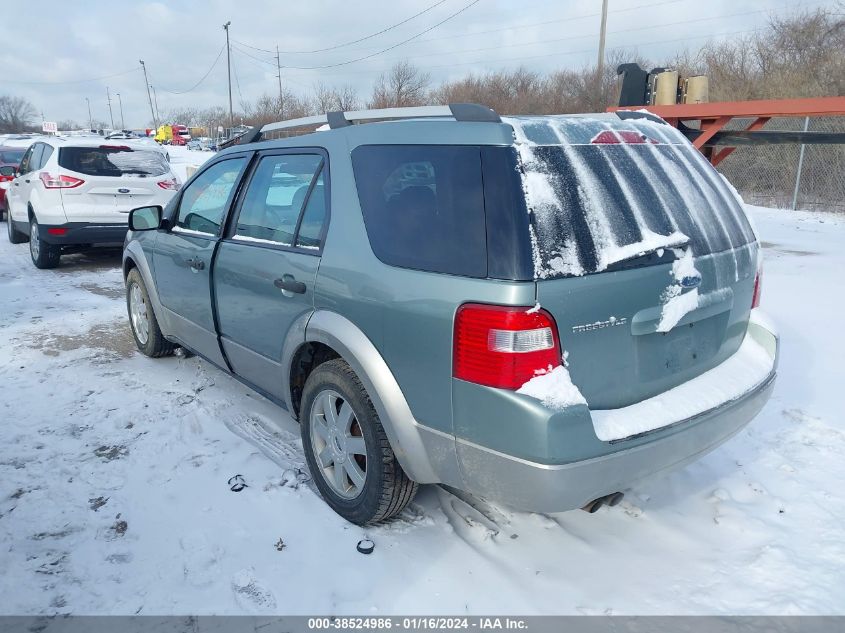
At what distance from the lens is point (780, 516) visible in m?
2.88

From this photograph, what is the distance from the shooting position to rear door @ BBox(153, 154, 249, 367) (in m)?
3.78

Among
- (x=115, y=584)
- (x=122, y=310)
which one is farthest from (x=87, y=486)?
(x=122, y=310)

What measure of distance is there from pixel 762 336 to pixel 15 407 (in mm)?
4580

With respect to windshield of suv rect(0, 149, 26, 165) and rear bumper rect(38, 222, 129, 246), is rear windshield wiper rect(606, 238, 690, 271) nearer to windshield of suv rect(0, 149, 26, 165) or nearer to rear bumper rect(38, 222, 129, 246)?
rear bumper rect(38, 222, 129, 246)

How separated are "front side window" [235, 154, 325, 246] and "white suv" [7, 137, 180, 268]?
5645 millimetres

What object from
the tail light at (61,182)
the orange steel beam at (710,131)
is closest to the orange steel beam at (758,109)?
the orange steel beam at (710,131)

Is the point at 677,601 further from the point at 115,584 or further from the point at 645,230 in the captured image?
the point at 115,584

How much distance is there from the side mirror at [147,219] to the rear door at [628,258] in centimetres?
327

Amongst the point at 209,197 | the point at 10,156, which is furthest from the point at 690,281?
the point at 10,156

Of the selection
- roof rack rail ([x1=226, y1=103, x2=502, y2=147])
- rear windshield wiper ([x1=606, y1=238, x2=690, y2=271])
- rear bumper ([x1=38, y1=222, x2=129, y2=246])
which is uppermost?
roof rack rail ([x1=226, y1=103, x2=502, y2=147])

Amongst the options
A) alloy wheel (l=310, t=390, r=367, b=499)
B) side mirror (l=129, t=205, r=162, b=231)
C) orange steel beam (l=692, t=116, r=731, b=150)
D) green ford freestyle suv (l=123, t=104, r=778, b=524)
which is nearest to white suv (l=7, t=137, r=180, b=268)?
side mirror (l=129, t=205, r=162, b=231)

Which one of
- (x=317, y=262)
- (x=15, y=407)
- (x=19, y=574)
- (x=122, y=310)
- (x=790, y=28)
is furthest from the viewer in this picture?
(x=790, y=28)

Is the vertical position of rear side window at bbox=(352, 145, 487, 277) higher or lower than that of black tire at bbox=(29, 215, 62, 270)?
higher

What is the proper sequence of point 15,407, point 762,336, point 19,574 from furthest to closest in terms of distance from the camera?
point 15,407 < point 762,336 < point 19,574
